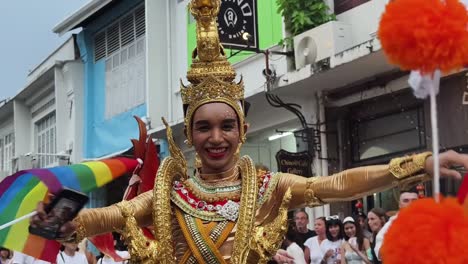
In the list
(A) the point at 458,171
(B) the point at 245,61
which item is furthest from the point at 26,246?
(B) the point at 245,61

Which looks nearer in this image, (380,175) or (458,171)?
(458,171)

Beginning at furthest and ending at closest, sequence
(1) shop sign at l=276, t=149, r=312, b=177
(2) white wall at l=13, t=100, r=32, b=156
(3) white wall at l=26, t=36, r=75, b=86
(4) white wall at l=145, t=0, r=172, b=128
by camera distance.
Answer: (2) white wall at l=13, t=100, r=32, b=156, (3) white wall at l=26, t=36, r=75, b=86, (4) white wall at l=145, t=0, r=172, b=128, (1) shop sign at l=276, t=149, r=312, b=177

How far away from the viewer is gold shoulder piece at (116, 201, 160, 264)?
382 cm

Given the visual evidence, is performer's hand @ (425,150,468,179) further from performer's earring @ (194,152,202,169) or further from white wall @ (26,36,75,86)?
white wall @ (26,36,75,86)

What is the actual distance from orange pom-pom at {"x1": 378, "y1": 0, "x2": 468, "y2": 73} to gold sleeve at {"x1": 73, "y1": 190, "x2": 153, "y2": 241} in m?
1.63

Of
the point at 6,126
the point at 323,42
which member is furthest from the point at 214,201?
the point at 6,126

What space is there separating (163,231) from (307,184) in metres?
0.70

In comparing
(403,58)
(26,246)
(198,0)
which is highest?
(198,0)

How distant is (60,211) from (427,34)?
1715mm

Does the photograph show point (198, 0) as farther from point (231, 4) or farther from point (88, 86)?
point (88, 86)

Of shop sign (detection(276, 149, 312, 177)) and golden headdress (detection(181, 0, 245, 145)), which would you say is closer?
golden headdress (detection(181, 0, 245, 145))

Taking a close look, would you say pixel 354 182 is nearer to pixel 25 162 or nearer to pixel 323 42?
pixel 323 42

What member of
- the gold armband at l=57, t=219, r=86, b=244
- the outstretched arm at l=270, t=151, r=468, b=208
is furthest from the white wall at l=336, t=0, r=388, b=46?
the gold armband at l=57, t=219, r=86, b=244

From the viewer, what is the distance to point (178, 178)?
4145 millimetres
